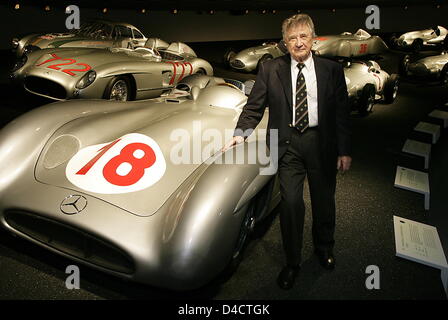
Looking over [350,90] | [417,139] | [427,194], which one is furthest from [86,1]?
[427,194]

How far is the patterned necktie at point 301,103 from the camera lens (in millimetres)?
2059

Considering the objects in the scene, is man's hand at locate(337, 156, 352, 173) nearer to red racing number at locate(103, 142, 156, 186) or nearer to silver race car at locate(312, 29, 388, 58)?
red racing number at locate(103, 142, 156, 186)

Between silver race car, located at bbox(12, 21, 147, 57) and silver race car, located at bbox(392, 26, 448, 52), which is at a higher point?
silver race car, located at bbox(12, 21, 147, 57)

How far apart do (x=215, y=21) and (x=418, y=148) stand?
12.8 m

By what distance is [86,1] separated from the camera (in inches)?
448

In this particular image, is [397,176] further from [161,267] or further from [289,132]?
[161,267]

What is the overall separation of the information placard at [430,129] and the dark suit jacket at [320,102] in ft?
11.5

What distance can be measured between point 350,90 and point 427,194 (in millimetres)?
2621

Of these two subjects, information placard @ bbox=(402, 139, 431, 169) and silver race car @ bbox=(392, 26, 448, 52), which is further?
silver race car @ bbox=(392, 26, 448, 52)

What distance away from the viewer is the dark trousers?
212cm

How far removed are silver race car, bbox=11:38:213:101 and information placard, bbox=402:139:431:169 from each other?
3.15 m

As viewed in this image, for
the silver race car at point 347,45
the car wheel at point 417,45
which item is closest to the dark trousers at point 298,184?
the silver race car at point 347,45

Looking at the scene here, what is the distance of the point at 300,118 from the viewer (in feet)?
6.81

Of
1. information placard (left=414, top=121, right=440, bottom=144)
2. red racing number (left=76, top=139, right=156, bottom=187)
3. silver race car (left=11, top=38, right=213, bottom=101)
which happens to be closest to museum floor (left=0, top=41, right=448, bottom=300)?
red racing number (left=76, top=139, right=156, bottom=187)
